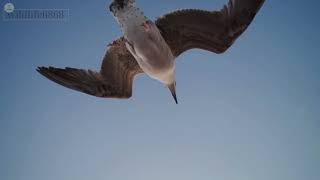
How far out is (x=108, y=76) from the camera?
46.6 feet

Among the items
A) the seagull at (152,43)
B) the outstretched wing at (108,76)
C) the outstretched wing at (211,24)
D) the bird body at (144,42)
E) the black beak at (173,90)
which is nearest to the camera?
the bird body at (144,42)

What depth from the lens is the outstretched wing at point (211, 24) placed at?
12.8 meters

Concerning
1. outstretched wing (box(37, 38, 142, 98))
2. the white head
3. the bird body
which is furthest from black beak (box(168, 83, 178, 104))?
outstretched wing (box(37, 38, 142, 98))

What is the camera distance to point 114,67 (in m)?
14.1

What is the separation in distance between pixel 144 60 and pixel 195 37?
1.46 metres

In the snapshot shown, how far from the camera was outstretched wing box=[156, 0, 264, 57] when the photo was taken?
12797mm

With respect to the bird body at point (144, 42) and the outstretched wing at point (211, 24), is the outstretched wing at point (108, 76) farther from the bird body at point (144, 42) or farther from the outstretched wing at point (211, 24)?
the outstretched wing at point (211, 24)

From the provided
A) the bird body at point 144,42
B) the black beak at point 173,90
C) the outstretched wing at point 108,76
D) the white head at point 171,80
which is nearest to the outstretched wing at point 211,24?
the bird body at point 144,42

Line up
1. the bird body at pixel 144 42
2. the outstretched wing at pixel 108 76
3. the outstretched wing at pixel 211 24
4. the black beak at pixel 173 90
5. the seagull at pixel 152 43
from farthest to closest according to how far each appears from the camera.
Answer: the black beak at pixel 173 90, the outstretched wing at pixel 108 76, the outstretched wing at pixel 211 24, the seagull at pixel 152 43, the bird body at pixel 144 42

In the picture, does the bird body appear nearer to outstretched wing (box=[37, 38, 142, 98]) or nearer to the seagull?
the seagull

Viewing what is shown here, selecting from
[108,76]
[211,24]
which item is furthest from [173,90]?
[211,24]

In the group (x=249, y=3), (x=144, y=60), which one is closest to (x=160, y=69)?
(x=144, y=60)

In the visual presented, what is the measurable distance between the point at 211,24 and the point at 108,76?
3.11m

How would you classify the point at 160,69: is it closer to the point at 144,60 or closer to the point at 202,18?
the point at 144,60
